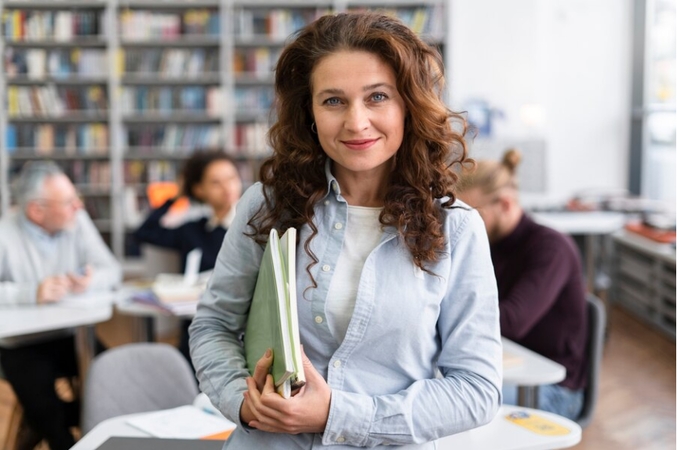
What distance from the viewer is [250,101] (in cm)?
809

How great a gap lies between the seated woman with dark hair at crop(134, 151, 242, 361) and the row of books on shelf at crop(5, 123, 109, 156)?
3555 mm

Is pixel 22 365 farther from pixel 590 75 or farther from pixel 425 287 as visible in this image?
pixel 590 75

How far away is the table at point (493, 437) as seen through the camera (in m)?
1.94

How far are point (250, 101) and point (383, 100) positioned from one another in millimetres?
6818

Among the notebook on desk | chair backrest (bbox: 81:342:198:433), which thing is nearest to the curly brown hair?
the notebook on desk

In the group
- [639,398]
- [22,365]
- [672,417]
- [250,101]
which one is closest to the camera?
[22,365]

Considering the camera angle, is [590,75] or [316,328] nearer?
[316,328]

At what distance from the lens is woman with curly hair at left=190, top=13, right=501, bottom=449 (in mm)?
1380

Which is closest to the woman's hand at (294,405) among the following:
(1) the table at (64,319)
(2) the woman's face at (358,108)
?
(2) the woman's face at (358,108)

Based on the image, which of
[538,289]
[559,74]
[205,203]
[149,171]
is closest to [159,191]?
[149,171]

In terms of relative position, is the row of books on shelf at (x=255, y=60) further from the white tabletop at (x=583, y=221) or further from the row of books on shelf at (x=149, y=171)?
the white tabletop at (x=583, y=221)

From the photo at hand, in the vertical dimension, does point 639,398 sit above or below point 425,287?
below

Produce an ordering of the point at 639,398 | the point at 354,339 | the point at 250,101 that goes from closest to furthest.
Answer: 1. the point at 354,339
2. the point at 639,398
3. the point at 250,101

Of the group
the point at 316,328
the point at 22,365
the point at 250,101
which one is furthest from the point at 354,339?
the point at 250,101
